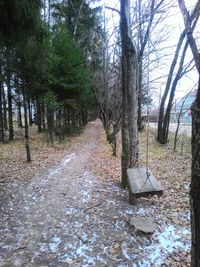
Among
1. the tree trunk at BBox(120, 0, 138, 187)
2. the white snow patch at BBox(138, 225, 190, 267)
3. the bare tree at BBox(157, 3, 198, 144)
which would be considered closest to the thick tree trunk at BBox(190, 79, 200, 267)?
the white snow patch at BBox(138, 225, 190, 267)

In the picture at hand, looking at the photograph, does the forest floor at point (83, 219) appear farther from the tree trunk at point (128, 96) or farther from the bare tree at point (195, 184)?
the bare tree at point (195, 184)

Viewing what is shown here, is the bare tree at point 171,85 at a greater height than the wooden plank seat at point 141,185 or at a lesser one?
greater

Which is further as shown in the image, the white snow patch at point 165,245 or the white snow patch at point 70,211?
the white snow patch at point 70,211

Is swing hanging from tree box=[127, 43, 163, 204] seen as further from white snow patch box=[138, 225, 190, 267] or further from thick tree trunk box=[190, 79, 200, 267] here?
thick tree trunk box=[190, 79, 200, 267]

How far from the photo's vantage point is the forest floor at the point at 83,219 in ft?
12.6

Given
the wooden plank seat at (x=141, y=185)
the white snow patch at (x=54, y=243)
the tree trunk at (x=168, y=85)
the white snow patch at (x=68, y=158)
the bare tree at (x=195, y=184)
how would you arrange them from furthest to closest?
the tree trunk at (x=168, y=85) < the white snow patch at (x=68, y=158) < the wooden plank seat at (x=141, y=185) < the white snow patch at (x=54, y=243) < the bare tree at (x=195, y=184)

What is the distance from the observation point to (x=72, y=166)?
924cm

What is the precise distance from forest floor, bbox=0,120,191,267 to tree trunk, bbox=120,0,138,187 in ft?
3.16

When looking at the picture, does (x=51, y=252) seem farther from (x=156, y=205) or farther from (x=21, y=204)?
(x=156, y=205)

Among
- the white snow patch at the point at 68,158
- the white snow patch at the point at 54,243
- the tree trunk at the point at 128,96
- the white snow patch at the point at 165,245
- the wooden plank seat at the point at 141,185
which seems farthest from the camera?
the white snow patch at the point at 68,158

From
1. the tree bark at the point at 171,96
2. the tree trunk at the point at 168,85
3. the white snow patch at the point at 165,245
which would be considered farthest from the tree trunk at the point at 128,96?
the tree trunk at the point at 168,85

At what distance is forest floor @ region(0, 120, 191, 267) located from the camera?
3838 millimetres

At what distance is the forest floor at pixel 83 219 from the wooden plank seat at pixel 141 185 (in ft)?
1.40

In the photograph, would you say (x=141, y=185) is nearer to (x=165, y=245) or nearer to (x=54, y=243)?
(x=165, y=245)
